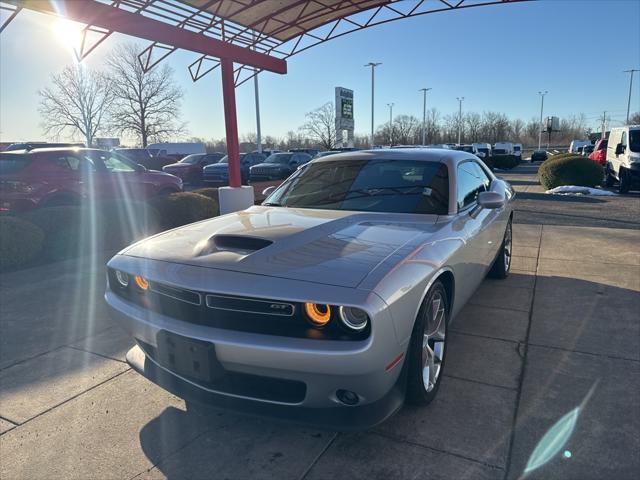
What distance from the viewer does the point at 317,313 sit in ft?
6.68

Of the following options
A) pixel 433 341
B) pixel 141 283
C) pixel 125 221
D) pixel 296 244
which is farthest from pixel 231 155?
pixel 433 341

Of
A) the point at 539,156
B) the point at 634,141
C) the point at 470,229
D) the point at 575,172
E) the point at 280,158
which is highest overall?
the point at 634,141

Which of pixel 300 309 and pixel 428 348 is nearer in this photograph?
pixel 300 309

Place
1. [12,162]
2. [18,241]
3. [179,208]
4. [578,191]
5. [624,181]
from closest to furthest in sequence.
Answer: [18,241]
[12,162]
[179,208]
[624,181]
[578,191]

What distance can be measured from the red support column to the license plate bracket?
7.91 m

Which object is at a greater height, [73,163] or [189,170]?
[73,163]

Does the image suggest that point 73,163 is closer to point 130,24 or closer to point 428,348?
point 130,24

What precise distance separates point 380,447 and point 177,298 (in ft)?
4.26

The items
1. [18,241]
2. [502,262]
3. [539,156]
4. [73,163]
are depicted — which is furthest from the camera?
[539,156]

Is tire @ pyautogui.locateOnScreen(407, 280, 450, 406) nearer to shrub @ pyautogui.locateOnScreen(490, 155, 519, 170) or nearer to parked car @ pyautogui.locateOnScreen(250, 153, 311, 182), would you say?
parked car @ pyautogui.locateOnScreen(250, 153, 311, 182)

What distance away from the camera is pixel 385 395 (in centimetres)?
211

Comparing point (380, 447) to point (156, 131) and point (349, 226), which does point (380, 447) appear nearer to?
point (349, 226)

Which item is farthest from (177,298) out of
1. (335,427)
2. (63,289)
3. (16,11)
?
(16,11)

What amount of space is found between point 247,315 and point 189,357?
0.35 metres
